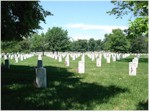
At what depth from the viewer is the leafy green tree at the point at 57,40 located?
295 feet

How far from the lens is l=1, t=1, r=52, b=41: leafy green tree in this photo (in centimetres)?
1876

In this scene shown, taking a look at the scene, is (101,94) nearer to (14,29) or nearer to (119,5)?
(14,29)

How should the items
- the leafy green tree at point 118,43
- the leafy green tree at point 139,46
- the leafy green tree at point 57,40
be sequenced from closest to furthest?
the leafy green tree at point 118,43
the leafy green tree at point 57,40
the leafy green tree at point 139,46

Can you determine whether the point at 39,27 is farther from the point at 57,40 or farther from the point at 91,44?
the point at 91,44

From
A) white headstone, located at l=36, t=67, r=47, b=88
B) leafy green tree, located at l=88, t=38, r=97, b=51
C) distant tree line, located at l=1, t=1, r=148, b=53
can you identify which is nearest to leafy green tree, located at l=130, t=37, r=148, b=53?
distant tree line, located at l=1, t=1, r=148, b=53

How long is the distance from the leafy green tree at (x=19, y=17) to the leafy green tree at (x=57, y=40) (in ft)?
222

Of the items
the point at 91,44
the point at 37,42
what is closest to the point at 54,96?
the point at 37,42

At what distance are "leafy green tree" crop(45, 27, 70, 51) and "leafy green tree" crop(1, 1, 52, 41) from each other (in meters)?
67.7

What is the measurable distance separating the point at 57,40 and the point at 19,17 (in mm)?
70224

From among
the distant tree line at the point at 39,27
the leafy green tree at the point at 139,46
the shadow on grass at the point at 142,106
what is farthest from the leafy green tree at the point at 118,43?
the shadow on grass at the point at 142,106

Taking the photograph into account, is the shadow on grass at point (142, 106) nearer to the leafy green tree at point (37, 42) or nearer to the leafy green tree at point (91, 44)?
the leafy green tree at point (37, 42)

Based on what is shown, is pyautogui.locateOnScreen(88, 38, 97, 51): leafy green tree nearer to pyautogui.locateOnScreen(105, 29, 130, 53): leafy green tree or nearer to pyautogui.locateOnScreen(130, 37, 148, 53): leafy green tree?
pyautogui.locateOnScreen(130, 37, 148, 53): leafy green tree

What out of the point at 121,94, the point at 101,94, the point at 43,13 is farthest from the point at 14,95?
the point at 43,13

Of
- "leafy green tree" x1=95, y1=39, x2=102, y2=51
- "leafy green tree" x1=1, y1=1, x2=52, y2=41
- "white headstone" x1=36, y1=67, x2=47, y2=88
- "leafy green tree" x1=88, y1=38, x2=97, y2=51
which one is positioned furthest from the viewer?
"leafy green tree" x1=95, y1=39, x2=102, y2=51
